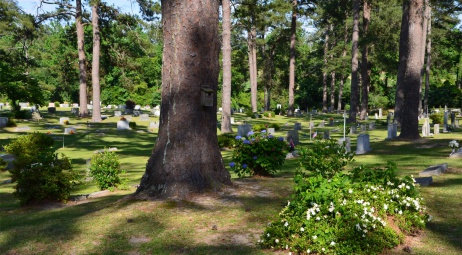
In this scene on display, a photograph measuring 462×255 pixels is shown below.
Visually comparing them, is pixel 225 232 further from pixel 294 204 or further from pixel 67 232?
pixel 67 232

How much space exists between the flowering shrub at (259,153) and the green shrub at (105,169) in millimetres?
2736

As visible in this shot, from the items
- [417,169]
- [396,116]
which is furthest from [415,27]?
[396,116]

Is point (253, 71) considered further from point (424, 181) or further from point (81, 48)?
point (424, 181)

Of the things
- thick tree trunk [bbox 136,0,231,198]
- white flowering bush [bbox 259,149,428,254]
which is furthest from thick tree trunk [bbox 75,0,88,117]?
white flowering bush [bbox 259,149,428,254]

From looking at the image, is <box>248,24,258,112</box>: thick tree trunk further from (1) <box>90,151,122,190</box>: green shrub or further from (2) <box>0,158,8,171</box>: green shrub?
(1) <box>90,151,122,190</box>: green shrub

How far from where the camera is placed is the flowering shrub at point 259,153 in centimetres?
980

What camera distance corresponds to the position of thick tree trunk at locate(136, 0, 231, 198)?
730 centimetres

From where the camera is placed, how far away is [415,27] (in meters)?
18.8

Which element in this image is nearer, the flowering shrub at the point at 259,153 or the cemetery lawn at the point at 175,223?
the cemetery lawn at the point at 175,223

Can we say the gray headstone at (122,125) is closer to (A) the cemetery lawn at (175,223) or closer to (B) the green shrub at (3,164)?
(B) the green shrub at (3,164)

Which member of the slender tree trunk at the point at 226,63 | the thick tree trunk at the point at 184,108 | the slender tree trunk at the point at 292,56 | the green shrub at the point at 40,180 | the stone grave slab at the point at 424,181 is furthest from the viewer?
the slender tree trunk at the point at 292,56

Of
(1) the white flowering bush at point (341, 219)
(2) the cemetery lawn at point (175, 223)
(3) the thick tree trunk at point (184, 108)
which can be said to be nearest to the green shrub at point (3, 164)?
(2) the cemetery lawn at point (175, 223)

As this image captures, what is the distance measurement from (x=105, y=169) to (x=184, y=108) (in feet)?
11.5

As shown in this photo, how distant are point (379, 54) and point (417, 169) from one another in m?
37.0
